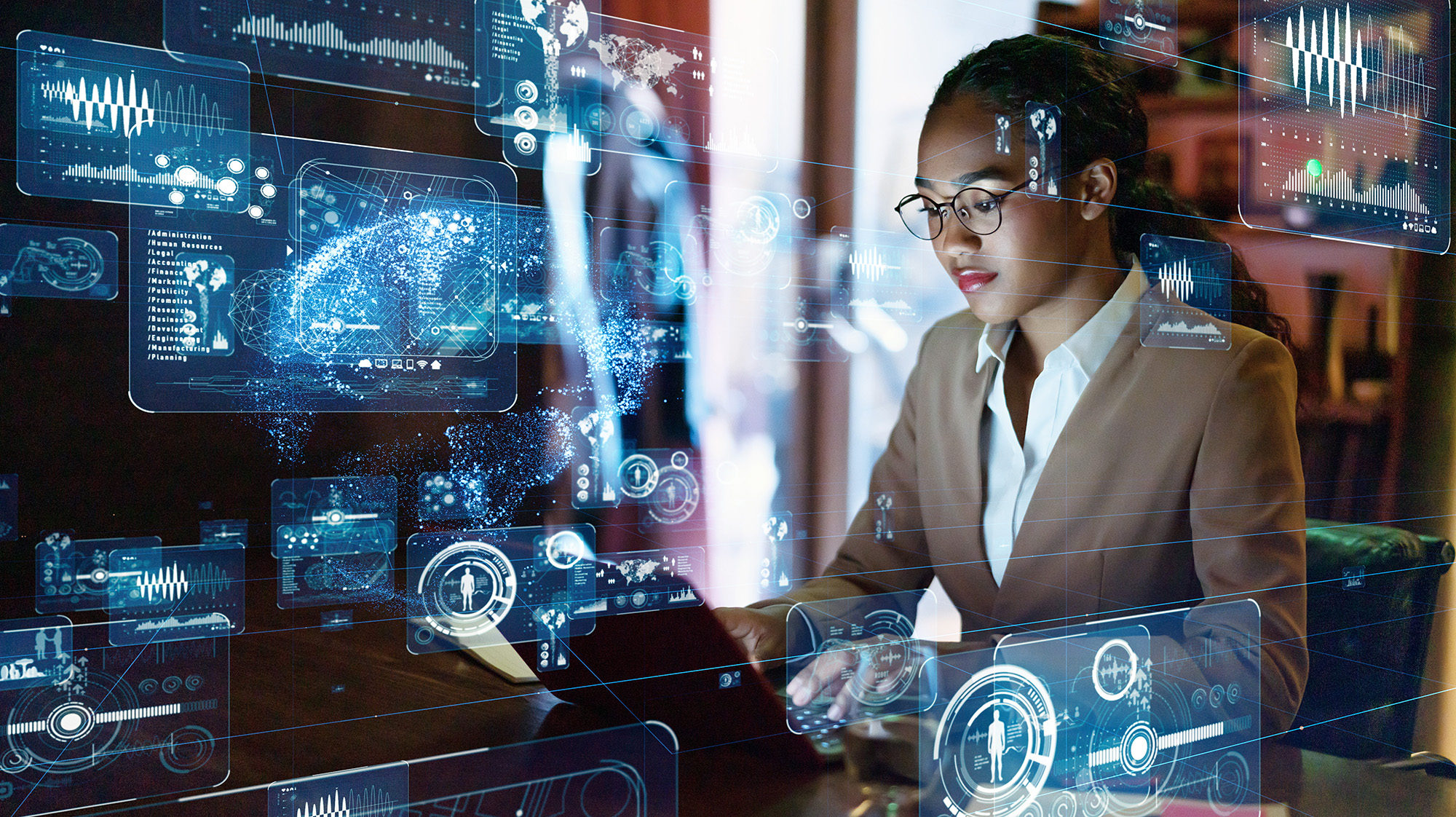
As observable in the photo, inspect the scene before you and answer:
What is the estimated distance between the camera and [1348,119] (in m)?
2.17

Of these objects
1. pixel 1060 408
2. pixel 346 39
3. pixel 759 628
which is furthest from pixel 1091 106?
pixel 346 39

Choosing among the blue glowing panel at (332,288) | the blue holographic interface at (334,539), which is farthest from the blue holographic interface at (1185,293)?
the blue holographic interface at (334,539)

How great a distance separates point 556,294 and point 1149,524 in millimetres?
1379

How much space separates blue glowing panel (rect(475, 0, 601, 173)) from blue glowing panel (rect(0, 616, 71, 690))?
3.05ft

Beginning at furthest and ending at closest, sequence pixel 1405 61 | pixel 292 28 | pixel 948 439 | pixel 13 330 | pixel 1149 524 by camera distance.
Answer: pixel 1405 61, pixel 1149 524, pixel 948 439, pixel 292 28, pixel 13 330

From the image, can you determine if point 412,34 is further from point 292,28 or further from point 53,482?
point 53,482

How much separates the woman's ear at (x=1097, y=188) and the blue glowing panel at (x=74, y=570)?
5.98ft

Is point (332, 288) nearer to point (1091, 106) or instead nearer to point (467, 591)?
point (467, 591)

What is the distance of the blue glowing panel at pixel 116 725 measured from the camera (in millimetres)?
1167

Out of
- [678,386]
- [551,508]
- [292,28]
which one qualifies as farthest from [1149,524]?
[292,28]

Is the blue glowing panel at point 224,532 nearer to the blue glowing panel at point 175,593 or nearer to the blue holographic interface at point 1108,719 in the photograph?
the blue glowing panel at point 175,593

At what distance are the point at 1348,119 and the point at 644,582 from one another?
2.14 metres

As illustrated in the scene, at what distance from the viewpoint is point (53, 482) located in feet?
3.77

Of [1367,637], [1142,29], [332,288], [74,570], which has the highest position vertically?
[1142,29]
